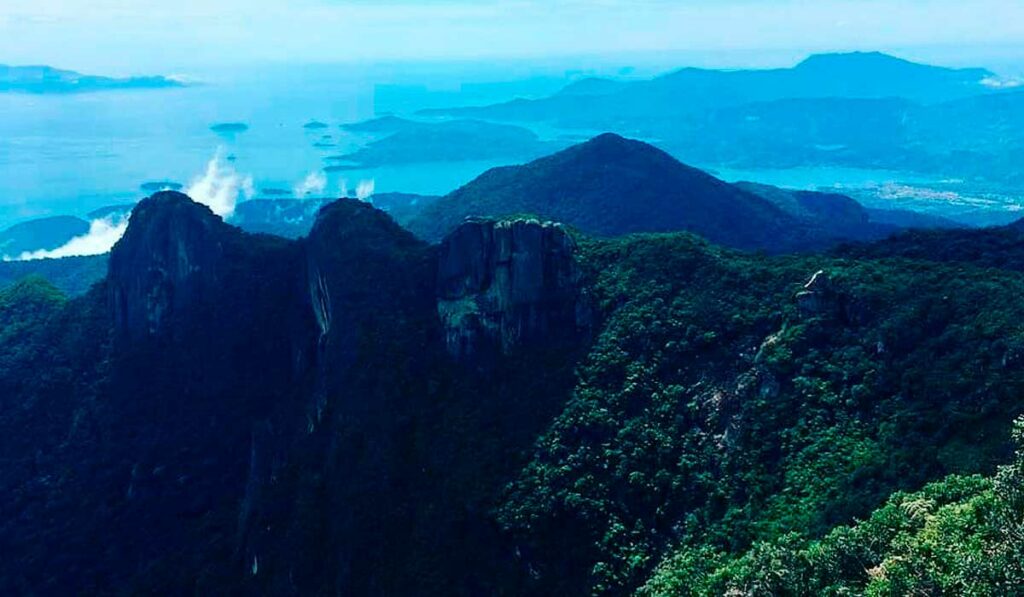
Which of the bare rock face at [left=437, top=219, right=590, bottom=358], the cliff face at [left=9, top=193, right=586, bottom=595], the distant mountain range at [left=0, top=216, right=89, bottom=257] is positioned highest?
the bare rock face at [left=437, top=219, right=590, bottom=358]

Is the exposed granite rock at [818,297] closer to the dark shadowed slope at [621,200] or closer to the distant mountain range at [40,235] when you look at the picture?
the dark shadowed slope at [621,200]

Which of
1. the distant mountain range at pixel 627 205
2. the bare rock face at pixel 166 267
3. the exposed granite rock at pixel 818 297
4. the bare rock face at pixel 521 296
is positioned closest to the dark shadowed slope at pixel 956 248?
the exposed granite rock at pixel 818 297

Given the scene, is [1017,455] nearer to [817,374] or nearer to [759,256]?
[817,374]

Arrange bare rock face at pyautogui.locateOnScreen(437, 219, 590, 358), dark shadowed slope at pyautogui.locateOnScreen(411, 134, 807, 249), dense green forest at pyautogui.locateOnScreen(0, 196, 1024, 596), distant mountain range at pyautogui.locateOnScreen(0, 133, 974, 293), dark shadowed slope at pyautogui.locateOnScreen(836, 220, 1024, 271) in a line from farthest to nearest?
dark shadowed slope at pyautogui.locateOnScreen(411, 134, 807, 249) < distant mountain range at pyautogui.locateOnScreen(0, 133, 974, 293) < bare rock face at pyautogui.locateOnScreen(437, 219, 590, 358) < dark shadowed slope at pyautogui.locateOnScreen(836, 220, 1024, 271) < dense green forest at pyautogui.locateOnScreen(0, 196, 1024, 596)

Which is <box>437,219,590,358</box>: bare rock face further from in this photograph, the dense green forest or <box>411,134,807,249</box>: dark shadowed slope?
<box>411,134,807,249</box>: dark shadowed slope

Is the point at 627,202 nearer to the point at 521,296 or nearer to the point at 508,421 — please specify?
the point at 521,296

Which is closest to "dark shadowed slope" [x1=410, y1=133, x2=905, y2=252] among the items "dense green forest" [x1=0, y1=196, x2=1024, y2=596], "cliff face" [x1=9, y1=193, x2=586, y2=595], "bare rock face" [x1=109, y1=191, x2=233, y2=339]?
"bare rock face" [x1=109, y1=191, x2=233, y2=339]

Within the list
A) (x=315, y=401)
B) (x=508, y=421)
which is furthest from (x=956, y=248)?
(x=315, y=401)
